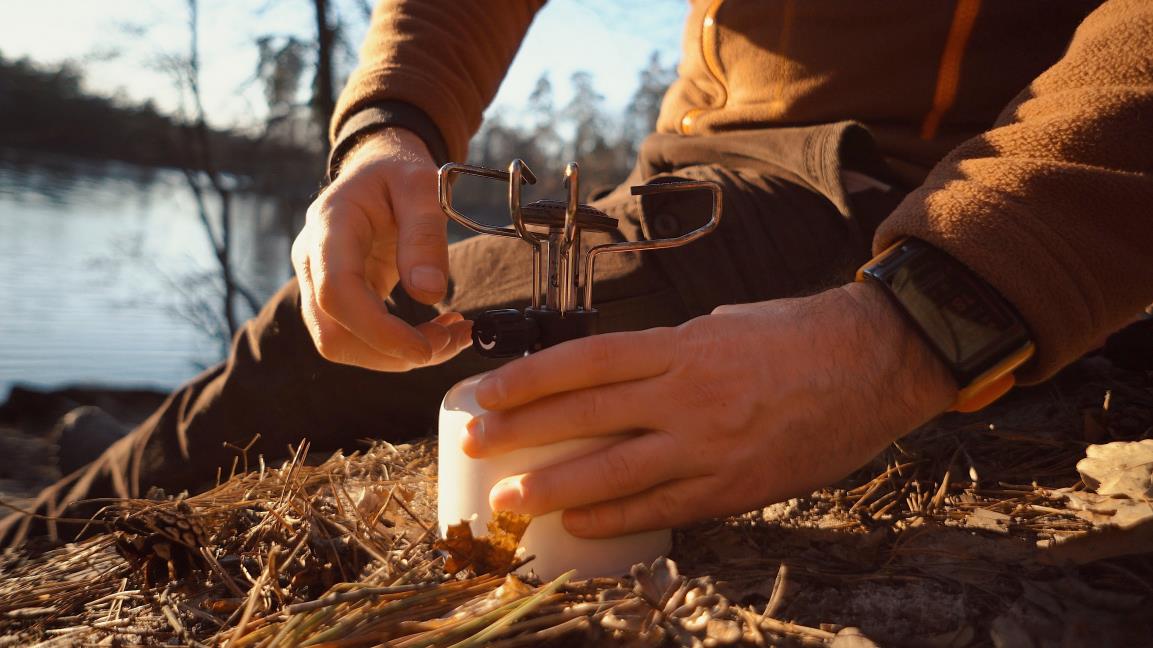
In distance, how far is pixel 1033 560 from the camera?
1.02m

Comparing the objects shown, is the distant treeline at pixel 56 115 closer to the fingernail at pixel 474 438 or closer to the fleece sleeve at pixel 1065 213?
the fingernail at pixel 474 438

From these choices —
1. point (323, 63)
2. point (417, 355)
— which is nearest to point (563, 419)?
point (417, 355)

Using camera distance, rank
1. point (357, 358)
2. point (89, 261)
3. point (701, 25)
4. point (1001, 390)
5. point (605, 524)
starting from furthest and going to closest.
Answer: point (89, 261) < point (701, 25) < point (357, 358) < point (1001, 390) < point (605, 524)

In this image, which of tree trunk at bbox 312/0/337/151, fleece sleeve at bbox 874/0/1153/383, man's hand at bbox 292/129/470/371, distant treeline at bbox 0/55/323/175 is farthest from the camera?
distant treeline at bbox 0/55/323/175

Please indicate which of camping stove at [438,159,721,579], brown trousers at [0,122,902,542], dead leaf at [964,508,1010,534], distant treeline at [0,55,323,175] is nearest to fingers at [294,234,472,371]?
camping stove at [438,159,721,579]

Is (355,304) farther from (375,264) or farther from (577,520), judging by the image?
(577,520)

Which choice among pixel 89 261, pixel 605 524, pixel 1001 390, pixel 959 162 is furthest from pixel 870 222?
pixel 89 261

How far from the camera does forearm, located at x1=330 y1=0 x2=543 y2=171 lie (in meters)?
1.95

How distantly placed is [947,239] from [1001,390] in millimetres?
282

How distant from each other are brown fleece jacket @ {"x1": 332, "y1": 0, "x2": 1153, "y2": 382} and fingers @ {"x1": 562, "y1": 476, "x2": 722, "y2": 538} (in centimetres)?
54

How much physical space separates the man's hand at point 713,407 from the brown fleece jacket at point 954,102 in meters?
0.20

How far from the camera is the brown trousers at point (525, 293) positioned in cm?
175

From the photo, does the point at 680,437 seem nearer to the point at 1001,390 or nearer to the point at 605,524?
the point at 605,524

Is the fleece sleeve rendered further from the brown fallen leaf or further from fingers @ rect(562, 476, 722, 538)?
the brown fallen leaf
